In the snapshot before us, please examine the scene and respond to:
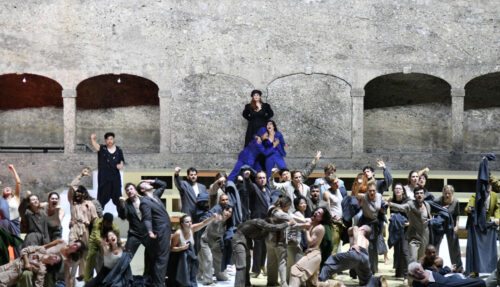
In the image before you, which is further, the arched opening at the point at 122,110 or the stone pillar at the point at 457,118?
the arched opening at the point at 122,110

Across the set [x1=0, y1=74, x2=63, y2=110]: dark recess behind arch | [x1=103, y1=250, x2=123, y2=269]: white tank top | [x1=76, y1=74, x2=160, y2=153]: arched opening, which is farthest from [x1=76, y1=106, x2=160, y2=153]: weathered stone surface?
[x1=103, y1=250, x2=123, y2=269]: white tank top

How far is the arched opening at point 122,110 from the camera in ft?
65.4

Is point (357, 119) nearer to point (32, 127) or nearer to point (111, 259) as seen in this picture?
point (32, 127)

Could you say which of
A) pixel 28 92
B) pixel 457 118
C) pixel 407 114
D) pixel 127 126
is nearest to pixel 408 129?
pixel 407 114

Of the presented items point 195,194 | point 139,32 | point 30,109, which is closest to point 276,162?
point 195,194

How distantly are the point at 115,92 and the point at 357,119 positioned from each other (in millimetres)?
5875

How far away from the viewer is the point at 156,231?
A: 1032 centimetres

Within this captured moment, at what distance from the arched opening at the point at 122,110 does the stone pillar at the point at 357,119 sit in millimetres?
4731

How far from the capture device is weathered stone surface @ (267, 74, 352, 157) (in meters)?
19.2

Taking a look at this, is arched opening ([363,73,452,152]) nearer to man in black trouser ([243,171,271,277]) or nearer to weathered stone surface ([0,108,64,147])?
weathered stone surface ([0,108,64,147])

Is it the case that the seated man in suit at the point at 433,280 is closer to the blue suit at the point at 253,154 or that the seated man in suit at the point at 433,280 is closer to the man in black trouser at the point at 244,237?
the man in black trouser at the point at 244,237

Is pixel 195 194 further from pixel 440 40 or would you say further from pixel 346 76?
pixel 440 40

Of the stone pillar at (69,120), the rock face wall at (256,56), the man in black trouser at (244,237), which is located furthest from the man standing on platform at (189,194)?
the stone pillar at (69,120)

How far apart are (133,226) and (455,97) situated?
10.7 metres
